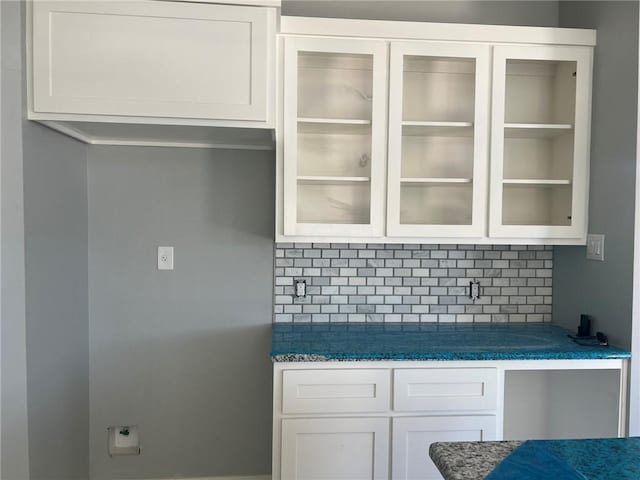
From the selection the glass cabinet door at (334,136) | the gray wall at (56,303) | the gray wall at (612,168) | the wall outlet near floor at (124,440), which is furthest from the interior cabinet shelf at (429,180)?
the wall outlet near floor at (124,440)

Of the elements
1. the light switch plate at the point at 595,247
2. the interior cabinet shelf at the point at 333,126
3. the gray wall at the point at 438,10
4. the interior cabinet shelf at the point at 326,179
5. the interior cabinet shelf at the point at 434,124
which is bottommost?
the light switch plate at the point at 595,247

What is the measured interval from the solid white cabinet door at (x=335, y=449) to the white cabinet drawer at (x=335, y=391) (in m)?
0.05

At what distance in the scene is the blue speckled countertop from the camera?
1831mm

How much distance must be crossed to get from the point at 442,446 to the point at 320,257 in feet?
4.58

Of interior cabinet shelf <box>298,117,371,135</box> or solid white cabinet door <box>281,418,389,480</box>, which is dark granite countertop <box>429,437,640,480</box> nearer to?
solid white cabinet door <box>281,418,389,480</box>

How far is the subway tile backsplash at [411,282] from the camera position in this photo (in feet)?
7.52

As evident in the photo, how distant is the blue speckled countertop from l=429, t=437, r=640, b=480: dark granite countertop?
86 cm

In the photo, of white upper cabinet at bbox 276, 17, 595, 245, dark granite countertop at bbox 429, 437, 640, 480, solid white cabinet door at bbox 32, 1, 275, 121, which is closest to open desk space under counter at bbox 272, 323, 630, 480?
white upper cabinet at bbox 276, 17, 595, 245

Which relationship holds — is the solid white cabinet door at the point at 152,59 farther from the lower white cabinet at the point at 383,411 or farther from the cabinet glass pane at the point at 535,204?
the cabinet glass pane at the point at 535,204

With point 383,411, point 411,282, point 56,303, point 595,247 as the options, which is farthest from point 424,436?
point 56,303

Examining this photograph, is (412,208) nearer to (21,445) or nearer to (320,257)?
(320,257)

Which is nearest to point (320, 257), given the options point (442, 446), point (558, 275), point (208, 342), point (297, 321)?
point (297, 321)

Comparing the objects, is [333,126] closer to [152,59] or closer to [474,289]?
[152,59]

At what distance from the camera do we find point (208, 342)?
229cm
